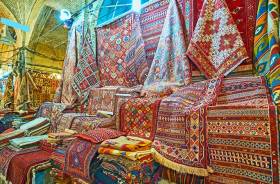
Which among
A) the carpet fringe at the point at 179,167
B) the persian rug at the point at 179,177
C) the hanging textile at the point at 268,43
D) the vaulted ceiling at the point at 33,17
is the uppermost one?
the vaulted ceiling at the point at 33,17

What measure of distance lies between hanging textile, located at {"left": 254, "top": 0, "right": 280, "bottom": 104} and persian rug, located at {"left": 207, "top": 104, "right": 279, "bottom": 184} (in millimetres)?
288

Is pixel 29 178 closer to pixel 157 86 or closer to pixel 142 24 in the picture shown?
pixel 157 86

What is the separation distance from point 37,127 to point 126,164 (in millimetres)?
2316

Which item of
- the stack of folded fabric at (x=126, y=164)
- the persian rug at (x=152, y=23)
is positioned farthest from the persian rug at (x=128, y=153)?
the persian rug at (x=152, y=23)

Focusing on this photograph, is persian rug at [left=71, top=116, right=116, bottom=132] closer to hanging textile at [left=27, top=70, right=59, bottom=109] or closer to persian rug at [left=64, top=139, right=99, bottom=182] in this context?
persian rug at [left=64, top=139, right=99, bottom=182]

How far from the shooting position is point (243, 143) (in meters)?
1.40

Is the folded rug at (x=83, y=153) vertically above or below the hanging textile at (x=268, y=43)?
below

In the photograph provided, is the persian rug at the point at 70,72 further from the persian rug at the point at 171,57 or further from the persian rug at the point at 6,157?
the persian rug at the point at 171,57

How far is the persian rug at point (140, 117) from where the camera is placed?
209 cm

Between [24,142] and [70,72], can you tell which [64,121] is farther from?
[70,72]

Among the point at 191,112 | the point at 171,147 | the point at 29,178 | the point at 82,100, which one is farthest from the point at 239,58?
the point at 82,100

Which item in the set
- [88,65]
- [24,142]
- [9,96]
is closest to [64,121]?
[24,142]

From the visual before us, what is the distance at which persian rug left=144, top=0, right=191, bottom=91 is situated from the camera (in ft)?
8.00

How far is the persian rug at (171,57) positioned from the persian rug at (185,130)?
402 millimetres
